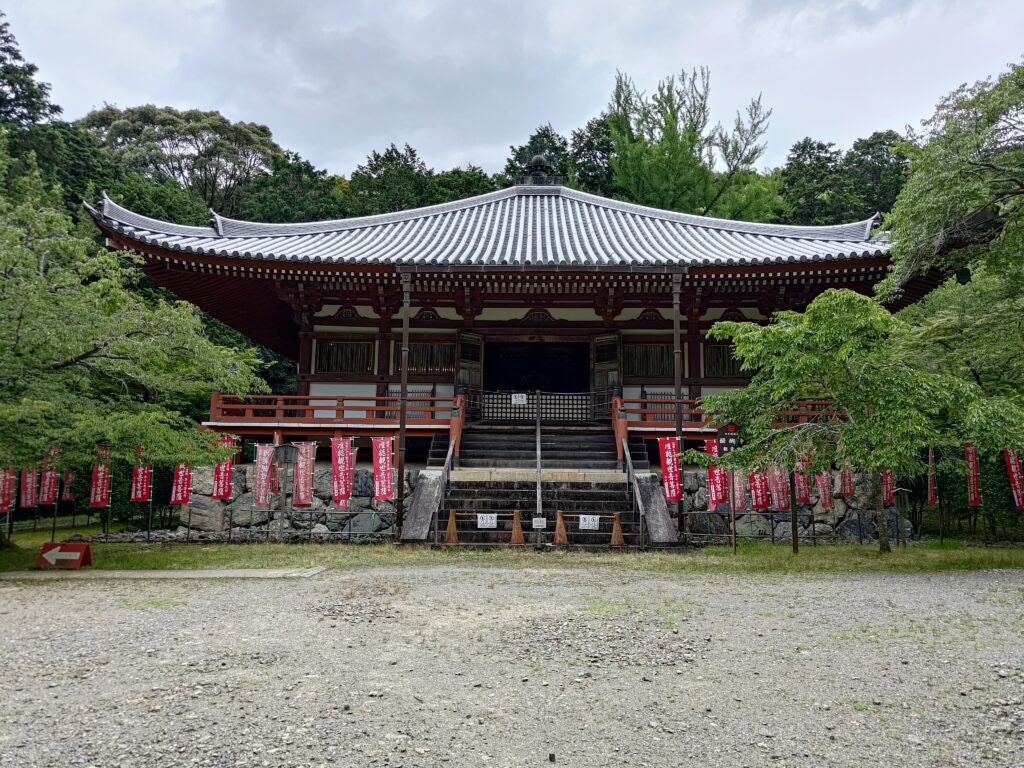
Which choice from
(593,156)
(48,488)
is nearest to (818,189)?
(593,156)

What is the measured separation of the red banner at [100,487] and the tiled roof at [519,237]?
4414mm

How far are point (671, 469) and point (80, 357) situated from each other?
9.02 meters

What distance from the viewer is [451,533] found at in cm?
1020

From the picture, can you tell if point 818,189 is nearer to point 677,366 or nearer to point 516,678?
point 677,366

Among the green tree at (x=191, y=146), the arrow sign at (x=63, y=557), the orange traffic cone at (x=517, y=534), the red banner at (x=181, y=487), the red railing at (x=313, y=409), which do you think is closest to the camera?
the arrow sign at (x=63, y=557)

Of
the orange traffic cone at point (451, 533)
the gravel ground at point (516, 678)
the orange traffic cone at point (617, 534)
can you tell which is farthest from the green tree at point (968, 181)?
the orange traffic cone at point (451, 533)

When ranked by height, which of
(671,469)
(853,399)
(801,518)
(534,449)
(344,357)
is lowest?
(801,518)

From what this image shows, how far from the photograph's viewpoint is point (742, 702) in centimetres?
356

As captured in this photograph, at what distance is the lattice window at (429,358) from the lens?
15.4m

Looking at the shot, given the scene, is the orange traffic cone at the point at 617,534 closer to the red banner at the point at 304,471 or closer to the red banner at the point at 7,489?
the red banner at the point at 304,471

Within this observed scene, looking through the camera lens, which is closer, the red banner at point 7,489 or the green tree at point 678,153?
the red banner at point 7,489

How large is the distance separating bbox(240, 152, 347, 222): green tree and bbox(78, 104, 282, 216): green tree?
17.7ft

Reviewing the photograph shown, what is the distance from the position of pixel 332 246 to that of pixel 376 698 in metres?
13.5

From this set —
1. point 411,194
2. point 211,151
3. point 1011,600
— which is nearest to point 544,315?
point 1011,600
